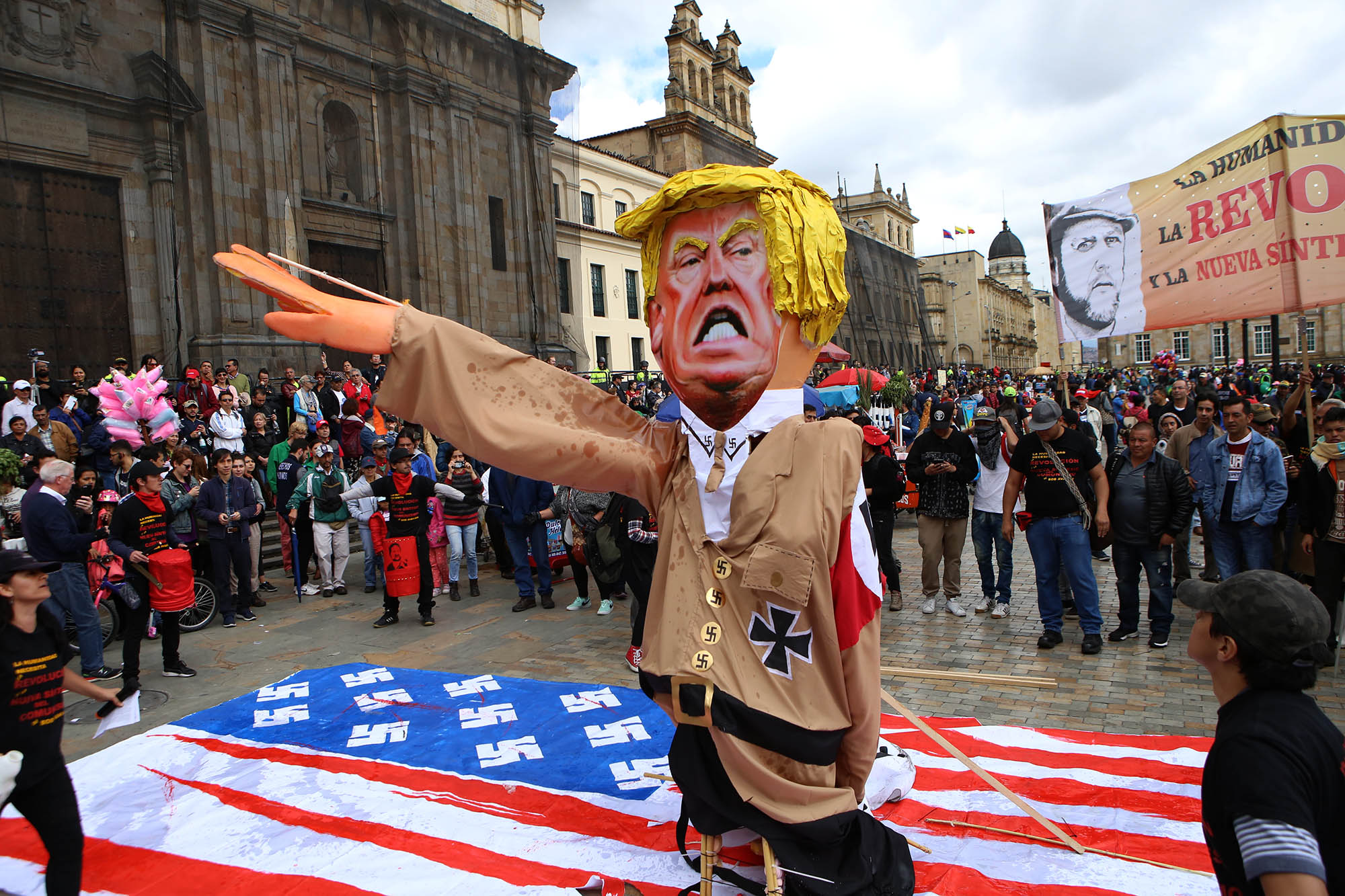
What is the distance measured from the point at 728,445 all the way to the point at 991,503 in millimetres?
4906

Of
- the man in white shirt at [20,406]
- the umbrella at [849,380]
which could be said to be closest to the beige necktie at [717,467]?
the man in white shirt at [20,406]

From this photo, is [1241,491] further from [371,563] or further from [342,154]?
[342,154]

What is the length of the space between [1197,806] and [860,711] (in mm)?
2057

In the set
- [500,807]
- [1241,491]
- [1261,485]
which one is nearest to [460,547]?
[500,807]

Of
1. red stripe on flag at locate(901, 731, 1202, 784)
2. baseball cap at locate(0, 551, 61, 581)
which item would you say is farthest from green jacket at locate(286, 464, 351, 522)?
red stripe on flag at locate(901, 731, 1202, 784)

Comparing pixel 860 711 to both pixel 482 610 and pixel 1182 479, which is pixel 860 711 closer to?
pixel 1182 479

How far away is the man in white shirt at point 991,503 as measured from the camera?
696 cm

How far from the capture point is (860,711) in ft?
9.13

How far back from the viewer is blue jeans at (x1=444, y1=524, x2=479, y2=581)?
8953 millimetres

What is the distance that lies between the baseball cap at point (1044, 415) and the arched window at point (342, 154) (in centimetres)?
1650

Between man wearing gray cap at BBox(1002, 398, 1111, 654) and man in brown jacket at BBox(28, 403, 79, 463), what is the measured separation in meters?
9.89

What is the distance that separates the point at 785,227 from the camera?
2900 millimetres

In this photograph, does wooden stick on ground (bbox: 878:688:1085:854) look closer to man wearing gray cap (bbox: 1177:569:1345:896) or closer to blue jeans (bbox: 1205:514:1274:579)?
man wearing gray cap (bbox: 1177:569:1345:896)

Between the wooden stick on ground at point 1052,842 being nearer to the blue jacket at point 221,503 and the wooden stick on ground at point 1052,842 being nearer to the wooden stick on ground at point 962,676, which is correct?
the wooden stick on ground at point 962,676
